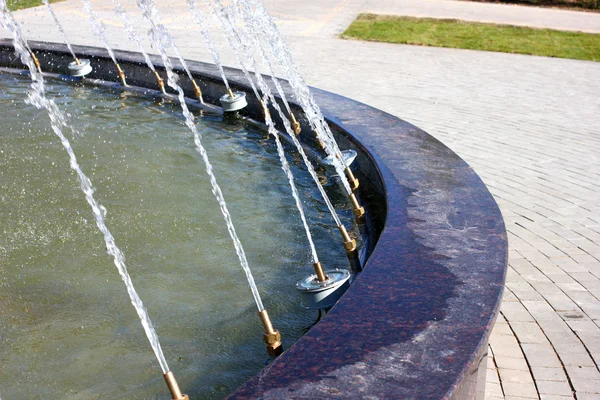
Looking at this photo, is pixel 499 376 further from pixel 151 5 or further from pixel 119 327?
pixel 151 5

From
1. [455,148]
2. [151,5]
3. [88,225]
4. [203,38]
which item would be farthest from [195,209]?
[151,5]

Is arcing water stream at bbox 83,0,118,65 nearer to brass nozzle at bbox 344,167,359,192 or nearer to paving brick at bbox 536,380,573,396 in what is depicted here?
brass nozzle at bbox 344,167,359,192

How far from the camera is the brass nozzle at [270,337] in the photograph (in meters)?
3.17

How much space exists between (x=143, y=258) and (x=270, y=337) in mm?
1386

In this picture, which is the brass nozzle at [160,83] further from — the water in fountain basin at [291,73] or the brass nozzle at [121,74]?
the water in fountain basin at [291,73]

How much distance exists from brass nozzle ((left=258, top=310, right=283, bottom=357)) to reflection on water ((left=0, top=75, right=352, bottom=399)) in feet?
0.47

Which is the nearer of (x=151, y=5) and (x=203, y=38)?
(x=203, y=38)

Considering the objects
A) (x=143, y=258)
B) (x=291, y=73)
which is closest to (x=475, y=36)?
(x=291, y=73)

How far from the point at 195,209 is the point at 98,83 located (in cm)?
431

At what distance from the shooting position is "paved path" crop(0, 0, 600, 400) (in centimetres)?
372

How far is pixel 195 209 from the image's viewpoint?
5.03 meters

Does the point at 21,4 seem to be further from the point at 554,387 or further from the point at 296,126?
the point at 554,387

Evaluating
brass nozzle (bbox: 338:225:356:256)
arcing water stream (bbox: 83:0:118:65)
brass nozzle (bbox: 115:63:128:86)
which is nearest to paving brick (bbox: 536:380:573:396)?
brass nozzle (bbox: 338:225:356:256)

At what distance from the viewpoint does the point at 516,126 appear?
26.3ft
